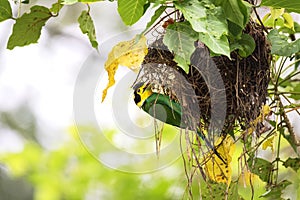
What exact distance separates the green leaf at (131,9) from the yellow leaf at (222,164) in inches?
9.4

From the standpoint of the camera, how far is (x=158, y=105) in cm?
85

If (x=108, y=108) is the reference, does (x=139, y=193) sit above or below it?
below

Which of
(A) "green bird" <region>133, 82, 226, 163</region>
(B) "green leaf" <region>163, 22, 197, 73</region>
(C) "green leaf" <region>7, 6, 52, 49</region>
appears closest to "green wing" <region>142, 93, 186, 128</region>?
(A) "green bird" <region>133, 82, 226, 163</region>

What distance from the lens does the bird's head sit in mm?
858

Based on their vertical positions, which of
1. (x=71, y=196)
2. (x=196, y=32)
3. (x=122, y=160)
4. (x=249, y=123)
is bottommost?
(x=71, y=196)

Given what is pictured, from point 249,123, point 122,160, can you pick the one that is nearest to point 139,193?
point 122,160

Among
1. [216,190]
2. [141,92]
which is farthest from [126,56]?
[216,190]

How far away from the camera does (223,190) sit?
3.13 feet

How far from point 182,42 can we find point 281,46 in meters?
0.19

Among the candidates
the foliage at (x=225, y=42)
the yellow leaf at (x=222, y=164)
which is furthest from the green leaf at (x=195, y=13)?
the yellow leaf at (x=222, y=164)

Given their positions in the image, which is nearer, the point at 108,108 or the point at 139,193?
the point at 108,108

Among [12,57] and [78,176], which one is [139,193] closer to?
[78,176]

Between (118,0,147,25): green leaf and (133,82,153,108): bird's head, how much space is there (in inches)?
4.4

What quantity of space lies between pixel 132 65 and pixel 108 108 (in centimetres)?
19
